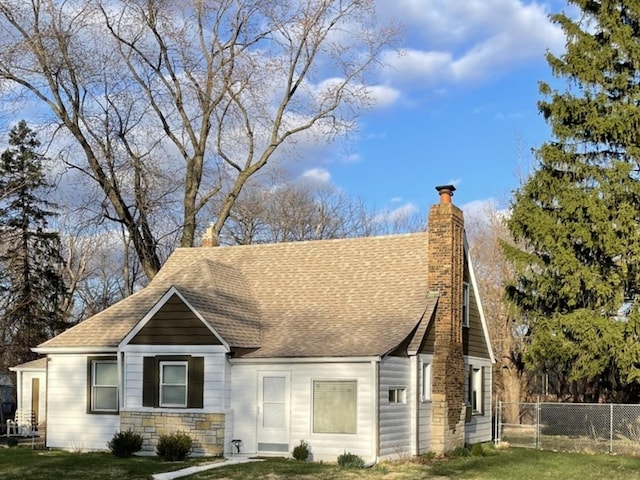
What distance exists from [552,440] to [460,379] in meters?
4.61

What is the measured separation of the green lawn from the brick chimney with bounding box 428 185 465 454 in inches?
44.8

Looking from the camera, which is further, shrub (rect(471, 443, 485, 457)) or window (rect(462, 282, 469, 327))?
window (rect(462, 282, 469, 327))

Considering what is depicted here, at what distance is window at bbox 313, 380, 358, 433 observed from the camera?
19.3 meters

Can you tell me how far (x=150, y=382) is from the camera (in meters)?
20.6

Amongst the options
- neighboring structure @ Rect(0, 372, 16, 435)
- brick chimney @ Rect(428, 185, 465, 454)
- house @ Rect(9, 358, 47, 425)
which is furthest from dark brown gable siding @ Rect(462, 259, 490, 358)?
neighboring structure @ Rect(0, 372, 16, 435)

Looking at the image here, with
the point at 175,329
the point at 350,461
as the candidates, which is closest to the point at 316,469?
the point at 350,461

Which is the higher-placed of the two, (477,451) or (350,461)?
(350,461)

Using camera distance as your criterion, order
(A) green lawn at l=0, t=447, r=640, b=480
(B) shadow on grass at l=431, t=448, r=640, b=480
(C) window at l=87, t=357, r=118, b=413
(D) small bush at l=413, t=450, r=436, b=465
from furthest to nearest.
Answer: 1. (C) window at l=87, t=357, r=118, b=413
2. (D) small bush at l=413, t=450, r=436, b=465
3. (B) shadow on grass at l=431, t=448, r=640, b=480
4. (A) green lawn at l=0, t=447, r=640, b=480

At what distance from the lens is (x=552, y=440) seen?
2498 cm

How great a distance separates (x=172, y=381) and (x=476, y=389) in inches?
366

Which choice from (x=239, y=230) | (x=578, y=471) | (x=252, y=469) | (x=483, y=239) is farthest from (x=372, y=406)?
(x=239, y=230)

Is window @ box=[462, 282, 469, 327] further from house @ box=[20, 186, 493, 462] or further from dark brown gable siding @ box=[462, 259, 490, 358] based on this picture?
dark brown gable siding @ box=[462, 259, 490, 358]

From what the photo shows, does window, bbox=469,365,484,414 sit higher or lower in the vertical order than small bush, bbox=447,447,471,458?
higher

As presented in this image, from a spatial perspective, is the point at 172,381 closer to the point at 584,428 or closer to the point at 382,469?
the point at 382,469
